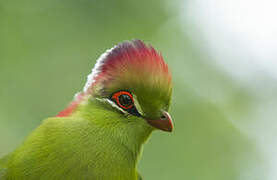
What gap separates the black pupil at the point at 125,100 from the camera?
162 inches

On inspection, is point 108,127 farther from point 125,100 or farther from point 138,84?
point 138,84

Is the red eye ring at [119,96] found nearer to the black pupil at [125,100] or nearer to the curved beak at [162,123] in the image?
the black pupil at [125,100]

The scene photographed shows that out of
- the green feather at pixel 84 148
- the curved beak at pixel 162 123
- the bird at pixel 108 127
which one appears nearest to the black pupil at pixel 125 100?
the bird at pixel 108 127

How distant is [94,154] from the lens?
12.7ft

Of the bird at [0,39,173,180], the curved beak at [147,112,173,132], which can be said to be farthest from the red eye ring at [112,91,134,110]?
the curved beak at [147,112,173,132]

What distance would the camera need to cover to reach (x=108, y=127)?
160 inches

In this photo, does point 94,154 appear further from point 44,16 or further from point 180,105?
point 44,16

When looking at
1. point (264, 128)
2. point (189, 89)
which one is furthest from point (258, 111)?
point (189, 89)

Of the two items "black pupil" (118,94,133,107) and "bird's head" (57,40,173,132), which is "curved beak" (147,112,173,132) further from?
"black pupil" (118,94,133,107)

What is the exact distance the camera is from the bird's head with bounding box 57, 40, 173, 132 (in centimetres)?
409

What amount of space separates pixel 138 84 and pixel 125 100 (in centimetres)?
22

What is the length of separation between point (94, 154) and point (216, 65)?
8.63 metres

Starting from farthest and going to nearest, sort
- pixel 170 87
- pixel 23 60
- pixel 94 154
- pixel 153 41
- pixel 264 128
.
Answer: pixel 264 128
pixel 153 41
pixel 23 60
pixel 170 87
pixel 94 154

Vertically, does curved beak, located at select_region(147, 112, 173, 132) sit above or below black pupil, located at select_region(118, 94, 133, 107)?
below
